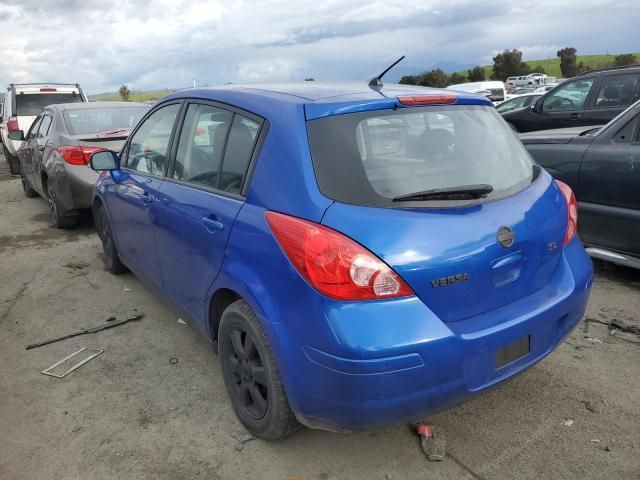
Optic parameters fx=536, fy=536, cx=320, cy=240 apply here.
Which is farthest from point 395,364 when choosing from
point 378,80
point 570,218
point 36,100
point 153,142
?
point 36,100

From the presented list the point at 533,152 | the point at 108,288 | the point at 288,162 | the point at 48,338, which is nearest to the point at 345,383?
the point at 288,162

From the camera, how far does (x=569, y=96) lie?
29.8 ft

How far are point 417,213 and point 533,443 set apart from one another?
132 centimetres

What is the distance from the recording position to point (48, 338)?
3.98 m

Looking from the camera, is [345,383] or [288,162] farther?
[288,162]

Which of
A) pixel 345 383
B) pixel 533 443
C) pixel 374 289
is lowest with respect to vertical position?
pixel 533 443

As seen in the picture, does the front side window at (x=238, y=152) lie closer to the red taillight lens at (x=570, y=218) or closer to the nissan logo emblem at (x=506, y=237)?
the nissan logo emblem at (x=506, y=237)

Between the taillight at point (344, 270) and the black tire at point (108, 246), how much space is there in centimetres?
323

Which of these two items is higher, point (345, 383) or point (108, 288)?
point (345, 383)

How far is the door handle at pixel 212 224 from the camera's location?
2.69m

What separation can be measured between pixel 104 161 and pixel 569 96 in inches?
309

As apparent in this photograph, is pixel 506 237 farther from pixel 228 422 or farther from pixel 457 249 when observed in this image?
pixel 228 422

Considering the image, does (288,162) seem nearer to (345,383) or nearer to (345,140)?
(345,140)

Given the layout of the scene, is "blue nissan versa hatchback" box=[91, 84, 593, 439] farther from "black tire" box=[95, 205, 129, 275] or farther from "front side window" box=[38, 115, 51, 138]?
"front side window" box=[38, 115, 51, 138]
